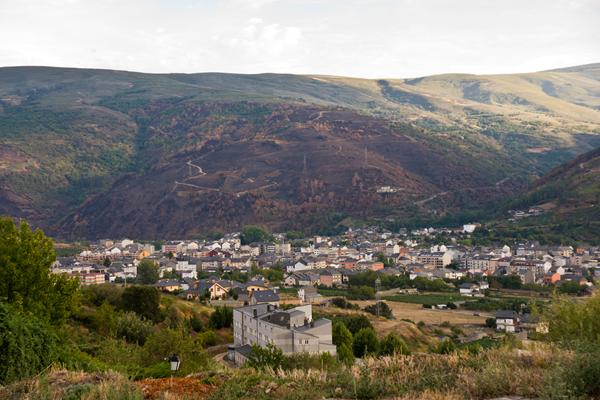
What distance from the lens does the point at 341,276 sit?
74.5 meters

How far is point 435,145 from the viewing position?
14725 cm

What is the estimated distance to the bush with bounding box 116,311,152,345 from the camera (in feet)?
86.1

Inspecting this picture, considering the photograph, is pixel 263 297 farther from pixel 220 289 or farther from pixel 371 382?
pixel 371 382

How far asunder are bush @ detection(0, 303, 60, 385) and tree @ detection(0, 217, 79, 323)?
363 centimetres

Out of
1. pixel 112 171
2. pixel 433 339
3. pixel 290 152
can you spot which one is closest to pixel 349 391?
pixel 433 339

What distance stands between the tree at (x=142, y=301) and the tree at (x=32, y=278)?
15.2 meters

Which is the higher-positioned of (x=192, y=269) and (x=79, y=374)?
(x=79, y=374)

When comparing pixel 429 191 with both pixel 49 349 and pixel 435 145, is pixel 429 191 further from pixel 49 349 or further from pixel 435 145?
pixel 49 349

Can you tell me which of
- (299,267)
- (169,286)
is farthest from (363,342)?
(299,267)

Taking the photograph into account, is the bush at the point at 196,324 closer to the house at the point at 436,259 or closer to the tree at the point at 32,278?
the tree at the point at 32,278

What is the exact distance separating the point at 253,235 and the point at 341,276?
34.3m

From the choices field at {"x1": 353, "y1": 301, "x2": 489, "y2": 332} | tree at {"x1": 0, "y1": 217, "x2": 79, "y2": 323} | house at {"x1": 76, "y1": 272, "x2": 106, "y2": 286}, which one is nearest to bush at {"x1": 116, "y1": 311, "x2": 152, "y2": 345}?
tree at {"x1": 0, "y1": 217, "x2": 79, "y2": 323}

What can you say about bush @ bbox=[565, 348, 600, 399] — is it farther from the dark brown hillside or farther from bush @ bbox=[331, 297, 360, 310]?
the dark brown hillside

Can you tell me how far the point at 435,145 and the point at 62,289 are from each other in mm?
133568
